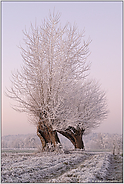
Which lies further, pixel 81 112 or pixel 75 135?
pixel 75 135

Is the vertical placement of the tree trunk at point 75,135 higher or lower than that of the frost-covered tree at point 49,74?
lower

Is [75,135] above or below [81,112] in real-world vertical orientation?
below

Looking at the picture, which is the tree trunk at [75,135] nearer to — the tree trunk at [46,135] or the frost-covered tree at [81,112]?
the frost-covered tree at [81,112]

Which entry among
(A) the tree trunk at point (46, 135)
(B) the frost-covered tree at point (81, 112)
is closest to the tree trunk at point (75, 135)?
(B) the frost-covered tree at point (81, 112)

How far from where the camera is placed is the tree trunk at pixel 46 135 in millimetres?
15841

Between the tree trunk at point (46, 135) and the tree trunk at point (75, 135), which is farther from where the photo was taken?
the tree trunk at point (75, 135)

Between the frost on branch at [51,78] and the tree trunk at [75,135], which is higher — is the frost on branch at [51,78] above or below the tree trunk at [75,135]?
above

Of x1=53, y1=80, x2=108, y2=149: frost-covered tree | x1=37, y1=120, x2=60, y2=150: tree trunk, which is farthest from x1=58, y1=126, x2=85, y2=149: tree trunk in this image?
x1=37, y1=120, x2=60, y2=150: tree trunk

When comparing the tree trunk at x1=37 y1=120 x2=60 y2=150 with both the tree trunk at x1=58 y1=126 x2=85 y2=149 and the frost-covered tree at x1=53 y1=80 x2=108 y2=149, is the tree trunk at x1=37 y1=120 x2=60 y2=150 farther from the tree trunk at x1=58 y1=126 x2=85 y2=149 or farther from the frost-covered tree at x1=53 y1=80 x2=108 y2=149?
the tree trunk at x1=58 y1=126 x2=85 y2=149

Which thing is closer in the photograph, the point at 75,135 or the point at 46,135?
the point at 46,135

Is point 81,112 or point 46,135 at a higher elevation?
point 81,112

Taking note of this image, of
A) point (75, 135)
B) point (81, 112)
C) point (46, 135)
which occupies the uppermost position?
point (81, 112)

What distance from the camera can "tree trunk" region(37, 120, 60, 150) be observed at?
15.8m

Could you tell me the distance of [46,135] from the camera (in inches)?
645
